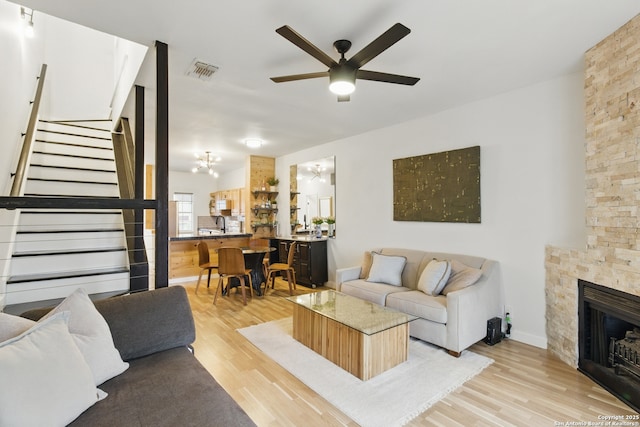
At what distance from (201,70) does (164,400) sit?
2673 mm

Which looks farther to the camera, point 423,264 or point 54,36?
point 54,36

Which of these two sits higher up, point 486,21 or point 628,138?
point 486,21

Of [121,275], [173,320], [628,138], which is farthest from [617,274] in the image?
[121,275]

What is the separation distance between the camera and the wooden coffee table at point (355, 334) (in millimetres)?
2545

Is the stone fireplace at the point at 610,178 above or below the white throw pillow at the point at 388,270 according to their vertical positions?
above

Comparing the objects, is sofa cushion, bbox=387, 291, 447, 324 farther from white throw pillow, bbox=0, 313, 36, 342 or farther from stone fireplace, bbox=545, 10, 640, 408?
white throw pillow, bbox=0, 313, 36, 342

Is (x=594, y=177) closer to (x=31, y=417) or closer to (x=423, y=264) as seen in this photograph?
(x=423, y=264)

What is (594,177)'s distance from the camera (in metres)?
2.53

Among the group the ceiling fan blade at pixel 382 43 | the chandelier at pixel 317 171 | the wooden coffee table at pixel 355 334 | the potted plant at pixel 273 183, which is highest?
the ceiling fan blade at pixel 382 43

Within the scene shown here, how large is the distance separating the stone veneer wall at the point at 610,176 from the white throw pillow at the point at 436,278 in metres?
1.06

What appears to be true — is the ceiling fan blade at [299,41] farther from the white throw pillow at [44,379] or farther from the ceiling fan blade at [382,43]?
the white throw pillow at [44,379]

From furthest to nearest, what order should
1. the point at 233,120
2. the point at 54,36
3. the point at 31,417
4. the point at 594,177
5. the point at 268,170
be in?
the point at 268,170 < the point at 54,36 < the point at 233,120 < the point at 594,177 < the point at 31,417

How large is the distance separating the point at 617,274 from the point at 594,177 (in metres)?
0.79

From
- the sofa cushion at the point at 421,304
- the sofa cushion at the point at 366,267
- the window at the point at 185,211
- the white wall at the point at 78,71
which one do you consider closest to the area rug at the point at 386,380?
the sofa cushion at the point at 421,304
